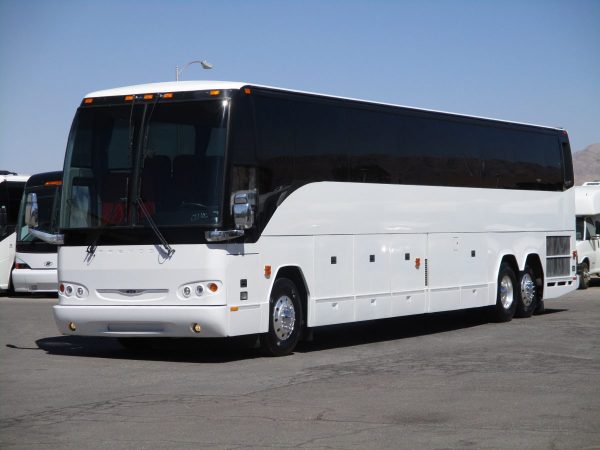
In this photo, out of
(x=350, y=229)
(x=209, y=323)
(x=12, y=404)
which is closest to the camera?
(x=12, y=404)

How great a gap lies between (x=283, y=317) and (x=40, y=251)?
1622 centimetres

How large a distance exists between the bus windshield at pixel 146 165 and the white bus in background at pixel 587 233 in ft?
76.1

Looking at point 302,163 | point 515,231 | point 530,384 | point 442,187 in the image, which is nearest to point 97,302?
point 302,163

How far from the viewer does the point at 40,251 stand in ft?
99.5

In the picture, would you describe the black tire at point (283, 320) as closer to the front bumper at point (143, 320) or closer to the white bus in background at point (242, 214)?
the white bus in background at point (242, 214)

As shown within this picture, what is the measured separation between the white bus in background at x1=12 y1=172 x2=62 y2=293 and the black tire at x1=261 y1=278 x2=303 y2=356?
598 inches

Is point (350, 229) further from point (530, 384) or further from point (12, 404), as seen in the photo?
point (12, 404)

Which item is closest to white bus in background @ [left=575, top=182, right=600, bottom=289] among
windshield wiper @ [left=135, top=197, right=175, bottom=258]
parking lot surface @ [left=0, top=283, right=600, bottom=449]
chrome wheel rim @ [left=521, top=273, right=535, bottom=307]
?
chrome wheel rim @ [left=521, top=273, right=535, bottom=307]

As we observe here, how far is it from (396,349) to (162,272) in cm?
402

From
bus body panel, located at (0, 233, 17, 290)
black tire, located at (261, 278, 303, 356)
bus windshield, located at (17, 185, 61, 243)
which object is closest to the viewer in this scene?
black tire, located at (261, 278, 303, 356)

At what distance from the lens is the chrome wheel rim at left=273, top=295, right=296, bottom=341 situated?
15.4 meters

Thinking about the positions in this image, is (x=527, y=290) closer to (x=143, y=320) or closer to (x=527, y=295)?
(x=527, y=295)

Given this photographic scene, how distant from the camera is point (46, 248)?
30234 millimetres

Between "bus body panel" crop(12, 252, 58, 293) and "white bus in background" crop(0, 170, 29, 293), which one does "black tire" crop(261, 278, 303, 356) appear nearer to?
"bus body panel" crop(12, 252, 58, 293)
